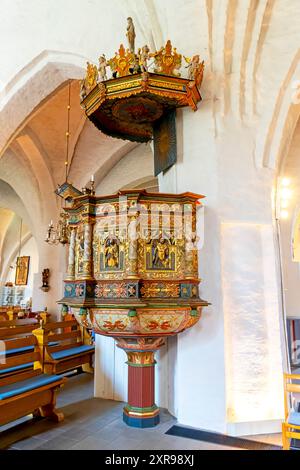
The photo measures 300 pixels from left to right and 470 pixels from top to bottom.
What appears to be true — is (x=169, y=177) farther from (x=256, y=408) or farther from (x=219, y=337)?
(x=256, y=408)

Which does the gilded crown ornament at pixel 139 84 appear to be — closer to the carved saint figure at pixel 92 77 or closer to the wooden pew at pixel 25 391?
the carved saint figure at pixel 92 77

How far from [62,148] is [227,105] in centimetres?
622

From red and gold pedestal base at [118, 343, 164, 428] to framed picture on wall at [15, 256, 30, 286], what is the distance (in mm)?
14903

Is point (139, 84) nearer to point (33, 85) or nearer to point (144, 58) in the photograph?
point (144, 58)

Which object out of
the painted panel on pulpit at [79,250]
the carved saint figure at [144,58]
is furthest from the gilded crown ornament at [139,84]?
the painted panel on pulpit at [79,250]

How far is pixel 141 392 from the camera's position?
3688 mm

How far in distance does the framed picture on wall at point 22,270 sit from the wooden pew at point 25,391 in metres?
14.1

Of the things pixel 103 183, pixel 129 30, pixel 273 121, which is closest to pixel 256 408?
pixel 273 121

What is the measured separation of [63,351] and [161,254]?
2926 millimetres

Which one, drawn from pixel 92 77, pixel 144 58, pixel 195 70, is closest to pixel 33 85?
pixel 92 77

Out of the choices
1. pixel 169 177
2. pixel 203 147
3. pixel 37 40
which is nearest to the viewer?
pixel 203 147

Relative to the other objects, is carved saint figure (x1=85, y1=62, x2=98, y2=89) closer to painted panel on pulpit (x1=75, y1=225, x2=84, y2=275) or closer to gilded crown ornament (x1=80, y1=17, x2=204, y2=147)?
gilded crown ornament (x1=80, y1=17, x2=204, y2=147)

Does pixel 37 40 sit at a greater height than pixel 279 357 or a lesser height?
greater

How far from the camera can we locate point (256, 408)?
3766 millimetres
